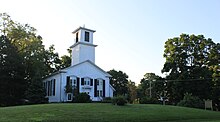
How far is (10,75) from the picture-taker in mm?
39656

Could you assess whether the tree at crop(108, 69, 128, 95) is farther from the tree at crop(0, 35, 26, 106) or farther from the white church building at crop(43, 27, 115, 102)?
the tree at crop(0, 35, 26, 106)

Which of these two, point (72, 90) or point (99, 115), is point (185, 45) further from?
point (99, 115)

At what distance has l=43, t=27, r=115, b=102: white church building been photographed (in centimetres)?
3775

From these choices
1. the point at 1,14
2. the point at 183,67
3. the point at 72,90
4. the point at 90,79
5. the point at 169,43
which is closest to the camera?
the point at 72,90

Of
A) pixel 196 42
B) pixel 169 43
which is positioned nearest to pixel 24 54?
pixel 169 43

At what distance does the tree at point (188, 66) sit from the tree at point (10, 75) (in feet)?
79.3

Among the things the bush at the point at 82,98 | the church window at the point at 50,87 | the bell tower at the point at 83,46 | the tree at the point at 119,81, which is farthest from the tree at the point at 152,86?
the church window at the point at 50,87

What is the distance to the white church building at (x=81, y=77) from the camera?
37750 millimetres

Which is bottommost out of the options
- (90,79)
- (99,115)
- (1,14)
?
(99,115)

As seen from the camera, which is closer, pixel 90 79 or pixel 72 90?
pixel 72 90

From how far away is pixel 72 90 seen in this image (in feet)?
122

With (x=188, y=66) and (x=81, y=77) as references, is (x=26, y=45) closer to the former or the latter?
(x=81, y=77)

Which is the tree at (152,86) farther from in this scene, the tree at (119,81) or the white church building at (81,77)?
the white church building at (81,77)

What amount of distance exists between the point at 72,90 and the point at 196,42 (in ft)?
79.6
